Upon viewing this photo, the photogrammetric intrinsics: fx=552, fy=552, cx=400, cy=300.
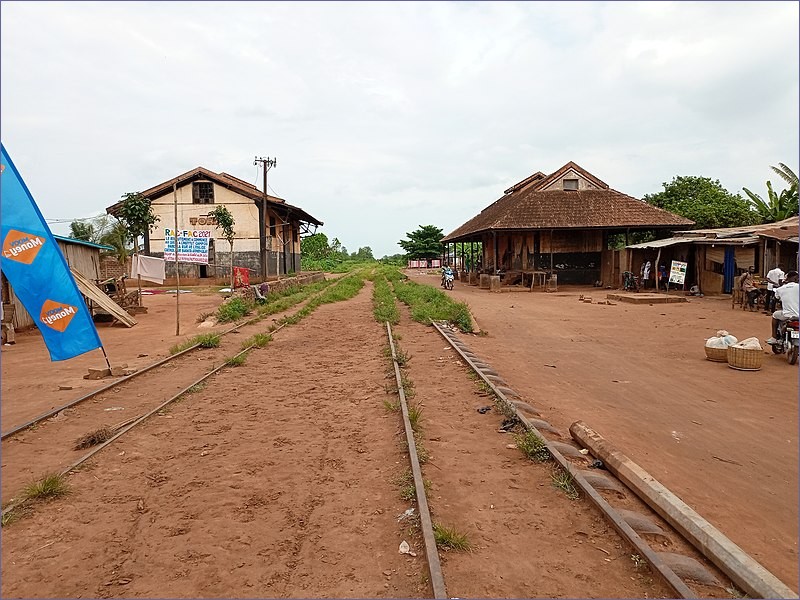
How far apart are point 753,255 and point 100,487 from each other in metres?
20.7

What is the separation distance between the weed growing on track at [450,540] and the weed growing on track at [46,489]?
309cm

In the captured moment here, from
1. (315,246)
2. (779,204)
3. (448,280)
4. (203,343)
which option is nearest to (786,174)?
(779,204)

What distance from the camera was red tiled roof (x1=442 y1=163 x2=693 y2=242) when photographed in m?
25.8

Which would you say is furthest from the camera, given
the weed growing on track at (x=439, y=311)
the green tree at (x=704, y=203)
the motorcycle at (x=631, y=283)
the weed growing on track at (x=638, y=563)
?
the green tree at (x=704, y=203)

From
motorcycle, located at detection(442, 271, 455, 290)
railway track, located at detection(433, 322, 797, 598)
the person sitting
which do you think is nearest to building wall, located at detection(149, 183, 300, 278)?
motorcycle, located at detection(442, 271, 455, 290)

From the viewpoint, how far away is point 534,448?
16.9 ft

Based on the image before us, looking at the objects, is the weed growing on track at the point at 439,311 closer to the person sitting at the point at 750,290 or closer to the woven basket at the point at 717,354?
the woven basket at the point at 717,354

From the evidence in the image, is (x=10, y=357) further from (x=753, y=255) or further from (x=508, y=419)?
(x=753, y=255)

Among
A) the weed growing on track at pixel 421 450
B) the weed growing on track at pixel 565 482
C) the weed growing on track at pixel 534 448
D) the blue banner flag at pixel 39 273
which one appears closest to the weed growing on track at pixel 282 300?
the blue banner flag at pixel 39 273

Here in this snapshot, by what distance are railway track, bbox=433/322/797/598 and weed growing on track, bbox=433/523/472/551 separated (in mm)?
1024

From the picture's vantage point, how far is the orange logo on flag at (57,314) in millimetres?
7372

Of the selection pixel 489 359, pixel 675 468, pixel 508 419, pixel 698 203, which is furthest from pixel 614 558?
pixel 698 203

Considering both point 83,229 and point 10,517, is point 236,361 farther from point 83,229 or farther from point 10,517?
point 83,229

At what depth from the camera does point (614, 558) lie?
3.42 metres
